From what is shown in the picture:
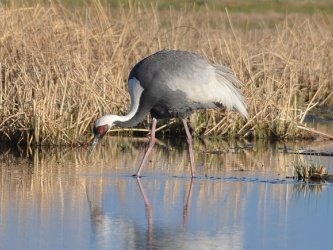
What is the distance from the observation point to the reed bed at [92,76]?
1219 centimetres

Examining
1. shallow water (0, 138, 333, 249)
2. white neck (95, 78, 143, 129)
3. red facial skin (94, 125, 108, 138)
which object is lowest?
shallow water (0, 138, 333, 249)

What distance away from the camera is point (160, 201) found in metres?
9.07

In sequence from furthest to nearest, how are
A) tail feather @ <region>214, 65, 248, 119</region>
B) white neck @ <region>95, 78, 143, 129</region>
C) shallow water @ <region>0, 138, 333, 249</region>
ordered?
tail feather @ <region>214, 65, 248, 119</region>, white neck @ <region>95, 78, 143, 129</region>, shallow water @ <region>0, 138, 333, 249</region>

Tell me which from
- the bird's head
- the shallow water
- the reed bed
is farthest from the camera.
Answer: the reed bed

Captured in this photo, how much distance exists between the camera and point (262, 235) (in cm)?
778

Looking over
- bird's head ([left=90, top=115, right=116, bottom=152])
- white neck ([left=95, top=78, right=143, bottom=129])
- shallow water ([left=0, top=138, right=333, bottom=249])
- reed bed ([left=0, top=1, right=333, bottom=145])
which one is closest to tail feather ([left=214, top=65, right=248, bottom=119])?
shallow water ([left=0, top=138, right=333, bottom=249])

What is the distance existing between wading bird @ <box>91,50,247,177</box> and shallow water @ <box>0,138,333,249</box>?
454mm

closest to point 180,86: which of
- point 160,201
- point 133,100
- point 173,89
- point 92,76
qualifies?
point 173,89

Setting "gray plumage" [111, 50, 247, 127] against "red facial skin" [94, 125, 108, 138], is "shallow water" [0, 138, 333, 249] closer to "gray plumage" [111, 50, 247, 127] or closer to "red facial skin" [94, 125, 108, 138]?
"red facial skin" [94, 125, 108, 138]

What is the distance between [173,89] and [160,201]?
6.86 feet

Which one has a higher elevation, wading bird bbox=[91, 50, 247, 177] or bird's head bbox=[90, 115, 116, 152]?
wading bird bbox=[91, 50, 247, 177]

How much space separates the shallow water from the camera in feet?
24.8

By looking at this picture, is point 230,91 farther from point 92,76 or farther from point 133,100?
point 92,76

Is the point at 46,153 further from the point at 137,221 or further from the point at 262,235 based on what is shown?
the point at 262,235
